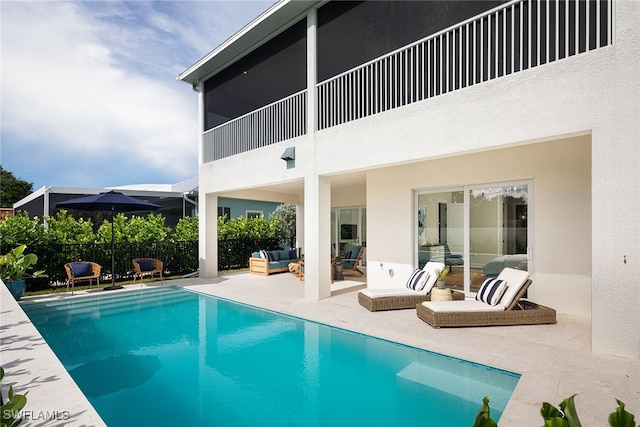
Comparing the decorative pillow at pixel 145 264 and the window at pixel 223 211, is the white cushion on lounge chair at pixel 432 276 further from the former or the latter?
the window at pixel 223 211

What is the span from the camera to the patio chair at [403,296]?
7.83 metres

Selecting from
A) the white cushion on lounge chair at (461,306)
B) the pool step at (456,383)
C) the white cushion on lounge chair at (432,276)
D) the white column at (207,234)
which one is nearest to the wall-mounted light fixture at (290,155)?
the white cushion on lounge chair at (432,276)

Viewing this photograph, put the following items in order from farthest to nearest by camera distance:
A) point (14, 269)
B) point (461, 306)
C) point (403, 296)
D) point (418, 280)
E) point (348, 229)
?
point (348, 229)
point (14, 269)
point (418, 280)
point (403, 296)
point (461, 306)

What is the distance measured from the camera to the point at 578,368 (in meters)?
4.61

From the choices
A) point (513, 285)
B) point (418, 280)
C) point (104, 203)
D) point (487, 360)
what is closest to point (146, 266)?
point (104, 203)

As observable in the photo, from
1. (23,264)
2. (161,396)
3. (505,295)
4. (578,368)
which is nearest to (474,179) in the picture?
(505,295)

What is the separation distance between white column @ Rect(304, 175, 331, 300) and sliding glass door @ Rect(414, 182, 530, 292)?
8.31 ft

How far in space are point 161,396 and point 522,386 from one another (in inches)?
175

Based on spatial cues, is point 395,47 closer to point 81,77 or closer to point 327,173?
point 327,173

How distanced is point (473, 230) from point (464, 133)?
3.06 m

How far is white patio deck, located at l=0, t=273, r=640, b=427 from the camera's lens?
3516 mm

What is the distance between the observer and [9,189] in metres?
38.0

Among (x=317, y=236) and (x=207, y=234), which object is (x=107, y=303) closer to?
(x=207, y=234)

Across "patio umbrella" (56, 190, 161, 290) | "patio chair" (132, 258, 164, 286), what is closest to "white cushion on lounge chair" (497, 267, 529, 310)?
"patio umbrella" (56, 190, 161, 290)
